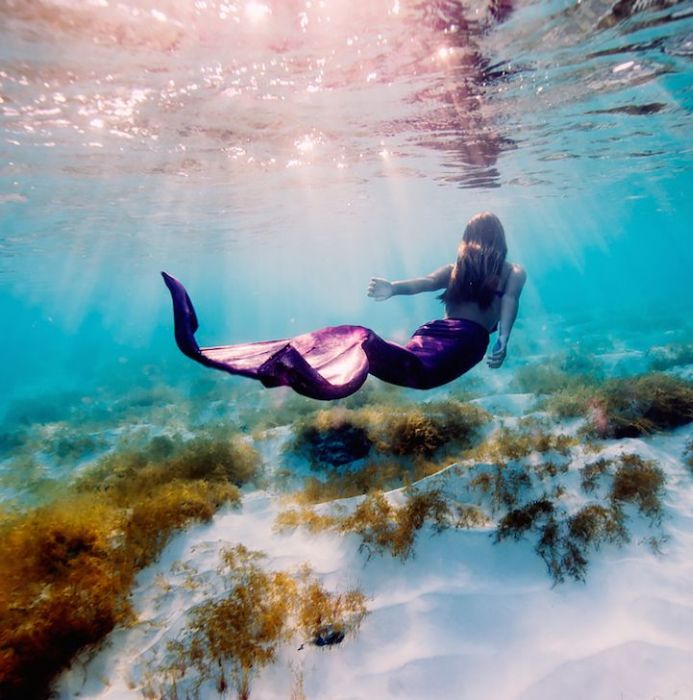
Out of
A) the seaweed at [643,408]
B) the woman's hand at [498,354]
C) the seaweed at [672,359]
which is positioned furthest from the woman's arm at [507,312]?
the seaweed at [672,359]

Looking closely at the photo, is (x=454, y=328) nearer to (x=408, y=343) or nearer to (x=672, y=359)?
(x=408, y=343)

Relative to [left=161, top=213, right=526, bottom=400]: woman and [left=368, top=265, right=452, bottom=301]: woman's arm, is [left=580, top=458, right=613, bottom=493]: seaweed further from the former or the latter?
[left=368, top=265, right=452, bottom=301]: woman's arm

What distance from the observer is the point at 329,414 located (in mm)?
9062

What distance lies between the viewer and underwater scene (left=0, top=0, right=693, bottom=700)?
3.35 meters

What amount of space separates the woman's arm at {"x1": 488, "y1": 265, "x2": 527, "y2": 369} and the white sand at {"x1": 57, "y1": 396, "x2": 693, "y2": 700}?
2.11 meters

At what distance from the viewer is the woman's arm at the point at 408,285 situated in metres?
5.52

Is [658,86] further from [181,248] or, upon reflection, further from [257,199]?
[181,248]

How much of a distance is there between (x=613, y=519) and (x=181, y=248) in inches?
1443

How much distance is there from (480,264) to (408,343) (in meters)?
1.73

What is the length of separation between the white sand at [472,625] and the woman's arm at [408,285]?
10.5 ft

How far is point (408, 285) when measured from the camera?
570 centimetres

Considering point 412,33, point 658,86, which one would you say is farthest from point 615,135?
point 412,33

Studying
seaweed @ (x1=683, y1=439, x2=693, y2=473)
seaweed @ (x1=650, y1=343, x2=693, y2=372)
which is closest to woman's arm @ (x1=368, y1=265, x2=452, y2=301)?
seaweed @ (x1=683, y1=439, x2=693, y2=473)

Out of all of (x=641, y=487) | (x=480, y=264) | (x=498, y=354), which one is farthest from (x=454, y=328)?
(x=641, y=487)
